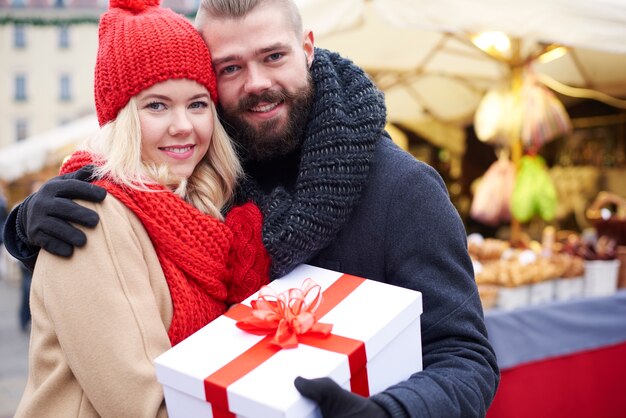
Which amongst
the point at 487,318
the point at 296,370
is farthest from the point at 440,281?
the point at 487,318

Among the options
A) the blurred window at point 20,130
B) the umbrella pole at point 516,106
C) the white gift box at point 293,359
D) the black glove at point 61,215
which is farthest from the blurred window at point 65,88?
the white gift box at point 293,359

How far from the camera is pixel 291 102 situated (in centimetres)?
177

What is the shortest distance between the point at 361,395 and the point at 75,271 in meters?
0.71

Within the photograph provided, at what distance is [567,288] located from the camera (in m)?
3.68

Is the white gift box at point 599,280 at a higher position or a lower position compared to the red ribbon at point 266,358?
lower

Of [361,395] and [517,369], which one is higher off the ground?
[361,395]

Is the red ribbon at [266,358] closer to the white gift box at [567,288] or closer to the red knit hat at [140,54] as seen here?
the red knit hat at [140,54]

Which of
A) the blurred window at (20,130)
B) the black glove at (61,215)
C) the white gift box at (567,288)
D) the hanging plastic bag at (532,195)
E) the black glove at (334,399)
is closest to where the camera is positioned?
the black glove at (334,399)

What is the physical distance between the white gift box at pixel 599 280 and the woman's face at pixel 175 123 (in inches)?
Result: 116

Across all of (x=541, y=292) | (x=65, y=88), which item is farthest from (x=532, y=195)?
(x=65, y=88)

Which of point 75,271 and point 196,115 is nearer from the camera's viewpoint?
point 75,271

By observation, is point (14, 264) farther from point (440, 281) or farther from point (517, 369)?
point (440, 281)

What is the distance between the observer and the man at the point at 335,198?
144 centimetres

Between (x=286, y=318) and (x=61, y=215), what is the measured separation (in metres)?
0.60
